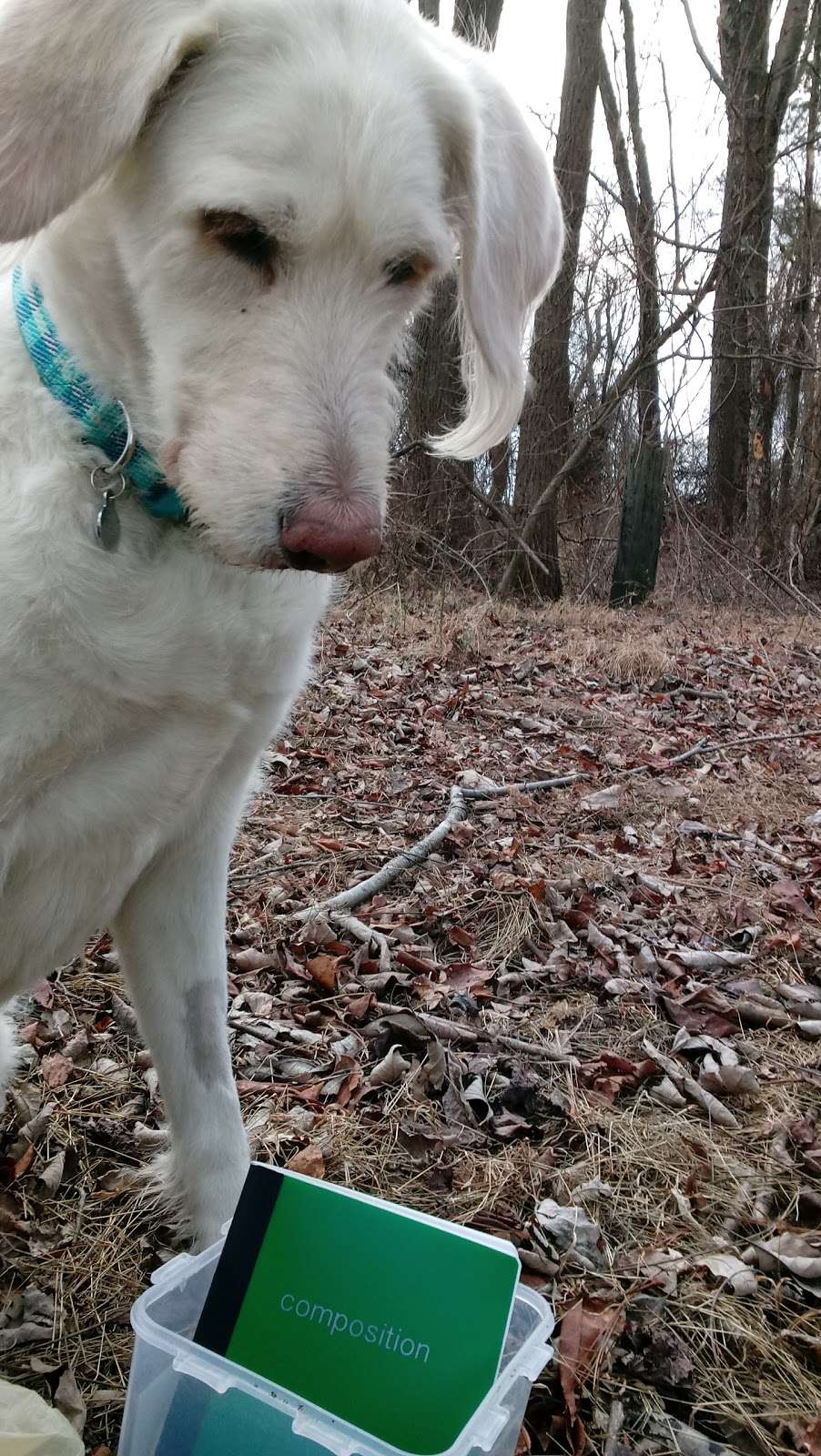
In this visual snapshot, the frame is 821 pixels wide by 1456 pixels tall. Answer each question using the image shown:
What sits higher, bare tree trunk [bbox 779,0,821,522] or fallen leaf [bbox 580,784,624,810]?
bare tree trunk [bbox 779,0,821,522]

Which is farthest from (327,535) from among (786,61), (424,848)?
(786,61)

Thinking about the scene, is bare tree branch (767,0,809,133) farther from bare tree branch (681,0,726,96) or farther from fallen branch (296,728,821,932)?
fallen branch (296,728,821,932)

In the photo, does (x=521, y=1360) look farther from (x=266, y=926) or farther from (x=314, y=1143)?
(x=266, y=926)

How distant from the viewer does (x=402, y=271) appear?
152 cm

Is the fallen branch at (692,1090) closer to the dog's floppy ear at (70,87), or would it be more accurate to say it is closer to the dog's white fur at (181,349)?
the dog's white fur at (181,349)

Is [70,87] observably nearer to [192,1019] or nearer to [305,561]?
[305,561]

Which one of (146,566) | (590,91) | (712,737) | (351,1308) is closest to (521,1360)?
(351,1308)

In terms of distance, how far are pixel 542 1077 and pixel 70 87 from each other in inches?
84.6

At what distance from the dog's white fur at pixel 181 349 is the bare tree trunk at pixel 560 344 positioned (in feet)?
27.4

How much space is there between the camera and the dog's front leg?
1952 millimetres

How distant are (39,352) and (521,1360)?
1.52 metres

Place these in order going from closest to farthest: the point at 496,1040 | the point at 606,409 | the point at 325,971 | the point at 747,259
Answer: the point at 496,1040 → the point at 325,971 → the point at 606,409 → the point at 747,259

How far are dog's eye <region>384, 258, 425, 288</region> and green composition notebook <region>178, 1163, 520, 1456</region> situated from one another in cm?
124

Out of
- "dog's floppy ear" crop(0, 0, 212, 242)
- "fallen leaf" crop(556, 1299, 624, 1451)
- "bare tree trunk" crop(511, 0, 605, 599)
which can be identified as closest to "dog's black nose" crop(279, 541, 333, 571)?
"dog's floppy ear" crop(0, 0, 212, 242)
